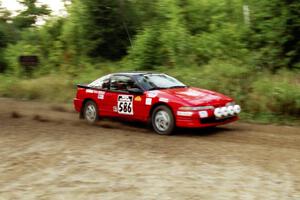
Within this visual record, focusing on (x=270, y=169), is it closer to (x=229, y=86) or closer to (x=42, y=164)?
(x=42, y=164)

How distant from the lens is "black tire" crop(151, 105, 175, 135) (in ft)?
35.7

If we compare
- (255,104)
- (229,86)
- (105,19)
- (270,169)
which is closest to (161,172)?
(270,169)

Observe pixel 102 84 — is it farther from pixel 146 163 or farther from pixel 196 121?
pixel 146 163

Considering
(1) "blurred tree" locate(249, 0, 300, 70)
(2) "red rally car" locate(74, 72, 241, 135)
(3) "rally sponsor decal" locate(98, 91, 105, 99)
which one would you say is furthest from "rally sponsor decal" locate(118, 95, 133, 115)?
A: (1) "blurred tree" locate(249, 0, 300, 70)

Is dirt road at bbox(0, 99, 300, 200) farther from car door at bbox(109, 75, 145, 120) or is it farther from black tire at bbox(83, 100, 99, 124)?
black tire at bbox(83, 100, 99, 124)

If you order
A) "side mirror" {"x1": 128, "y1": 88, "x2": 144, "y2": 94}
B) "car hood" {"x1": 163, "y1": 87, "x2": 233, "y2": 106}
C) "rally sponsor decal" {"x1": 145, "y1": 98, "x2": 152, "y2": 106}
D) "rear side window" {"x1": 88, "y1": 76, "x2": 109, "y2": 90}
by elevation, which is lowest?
"rally sponsor decal" {"x1": 145, "y1": 98, "x2": 152, "y2": 106}

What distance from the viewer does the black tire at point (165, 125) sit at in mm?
10891

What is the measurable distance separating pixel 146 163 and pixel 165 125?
124 inches

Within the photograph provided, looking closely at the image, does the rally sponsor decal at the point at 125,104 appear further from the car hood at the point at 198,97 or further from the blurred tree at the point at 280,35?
the blurred tree at the point at 280,35

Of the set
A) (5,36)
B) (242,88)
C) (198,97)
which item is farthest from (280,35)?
(5,36)

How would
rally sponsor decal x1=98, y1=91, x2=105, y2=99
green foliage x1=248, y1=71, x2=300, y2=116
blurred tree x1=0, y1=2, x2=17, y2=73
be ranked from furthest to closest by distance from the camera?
1. blurred tree x1=0, y1=2, x2=17, y2=73
2. green foliage x1=248, y1=71, x2=300, y2=116
3. rally sponsor decal x1=98, y1=91, x2=105, y2=99

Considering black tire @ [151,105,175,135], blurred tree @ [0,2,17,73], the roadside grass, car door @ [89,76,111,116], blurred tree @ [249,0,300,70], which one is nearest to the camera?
black tire @ [151,105,175,135]

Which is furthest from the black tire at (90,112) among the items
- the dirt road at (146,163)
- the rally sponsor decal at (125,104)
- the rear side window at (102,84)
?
the rally sponsor decal at (125,104)

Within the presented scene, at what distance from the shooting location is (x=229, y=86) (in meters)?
15.4
